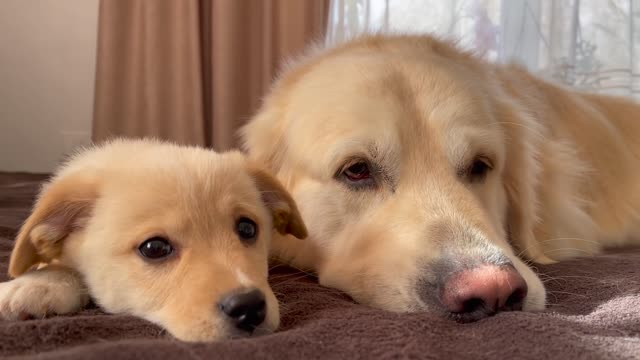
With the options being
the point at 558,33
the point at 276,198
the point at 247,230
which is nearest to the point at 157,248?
the point at 247,230

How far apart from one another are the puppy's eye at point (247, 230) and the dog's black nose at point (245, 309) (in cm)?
24

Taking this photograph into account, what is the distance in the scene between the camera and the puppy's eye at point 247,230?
1396 millimetres

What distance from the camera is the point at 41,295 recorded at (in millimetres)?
1274

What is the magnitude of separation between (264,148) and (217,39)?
2.58 meters

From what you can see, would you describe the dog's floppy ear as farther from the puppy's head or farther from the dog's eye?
the puppy's head

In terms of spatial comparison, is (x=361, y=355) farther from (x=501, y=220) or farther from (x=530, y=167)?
(x=530, y=167)

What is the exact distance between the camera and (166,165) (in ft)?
4.63

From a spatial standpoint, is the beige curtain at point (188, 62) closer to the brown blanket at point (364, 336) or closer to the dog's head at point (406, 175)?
the dog's head at point (406, 175)

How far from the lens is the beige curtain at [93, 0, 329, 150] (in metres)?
4.28

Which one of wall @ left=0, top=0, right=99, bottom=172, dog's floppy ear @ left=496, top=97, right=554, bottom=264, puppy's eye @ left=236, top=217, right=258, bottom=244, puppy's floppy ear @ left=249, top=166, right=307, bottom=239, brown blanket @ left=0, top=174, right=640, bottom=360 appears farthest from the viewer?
wall @ left=0, top=0, right=99, bottom=172

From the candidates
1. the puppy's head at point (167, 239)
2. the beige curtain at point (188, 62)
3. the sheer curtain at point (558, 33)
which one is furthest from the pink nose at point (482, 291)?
the beige curtain at point (188, 62)

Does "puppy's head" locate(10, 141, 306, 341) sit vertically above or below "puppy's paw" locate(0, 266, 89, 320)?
above

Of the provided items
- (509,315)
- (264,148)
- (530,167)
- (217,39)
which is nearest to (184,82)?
(217,39)

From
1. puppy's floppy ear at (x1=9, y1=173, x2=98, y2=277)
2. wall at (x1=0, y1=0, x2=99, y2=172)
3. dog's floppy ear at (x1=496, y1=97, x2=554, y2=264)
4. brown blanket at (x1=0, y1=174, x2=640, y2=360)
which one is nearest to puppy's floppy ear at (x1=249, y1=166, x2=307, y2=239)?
brown blanket at (x1=0, y1=174, x2=640, y2=360)
